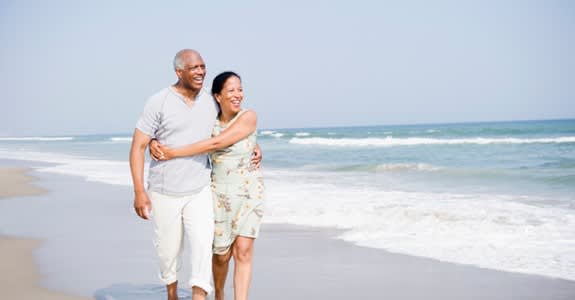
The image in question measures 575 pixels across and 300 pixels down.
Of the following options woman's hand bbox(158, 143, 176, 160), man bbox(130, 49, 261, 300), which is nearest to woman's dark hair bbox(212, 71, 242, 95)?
man bbox(130, 49, 261, 300)

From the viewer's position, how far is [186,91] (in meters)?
3.44

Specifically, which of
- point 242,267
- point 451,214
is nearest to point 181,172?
point 242,267

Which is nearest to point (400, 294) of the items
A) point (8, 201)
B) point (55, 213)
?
point (55, 213)

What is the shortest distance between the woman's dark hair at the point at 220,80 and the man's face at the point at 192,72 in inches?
6.6

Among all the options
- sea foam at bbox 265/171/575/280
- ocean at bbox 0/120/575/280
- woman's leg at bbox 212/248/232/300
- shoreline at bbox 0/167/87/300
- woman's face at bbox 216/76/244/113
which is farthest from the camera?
ocean at bbox 0/120/575/280

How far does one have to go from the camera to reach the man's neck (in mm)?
3439

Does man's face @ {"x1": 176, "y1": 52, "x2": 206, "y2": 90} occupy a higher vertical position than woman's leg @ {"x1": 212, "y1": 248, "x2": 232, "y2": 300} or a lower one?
higher

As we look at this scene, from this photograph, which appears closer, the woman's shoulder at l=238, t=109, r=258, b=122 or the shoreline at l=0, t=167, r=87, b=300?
the woman's shoulder at l=238, t=109, r=258, b=122

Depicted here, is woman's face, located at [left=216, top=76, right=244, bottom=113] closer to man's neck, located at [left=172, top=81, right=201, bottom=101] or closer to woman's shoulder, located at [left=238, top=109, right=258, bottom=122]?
woman's shoulder, located at [left=238, top=109, right=258, bottom=122]

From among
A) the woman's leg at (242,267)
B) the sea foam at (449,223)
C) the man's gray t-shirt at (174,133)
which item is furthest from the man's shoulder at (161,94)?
the sea foam at (449,223)

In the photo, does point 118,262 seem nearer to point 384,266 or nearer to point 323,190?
point 384,266

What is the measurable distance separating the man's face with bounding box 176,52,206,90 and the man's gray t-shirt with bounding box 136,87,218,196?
3.9 inches

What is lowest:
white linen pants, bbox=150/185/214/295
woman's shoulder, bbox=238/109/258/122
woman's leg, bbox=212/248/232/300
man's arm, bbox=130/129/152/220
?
woman's leg, bbox=212/248/232/300

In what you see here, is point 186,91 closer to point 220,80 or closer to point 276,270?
point 220,80
